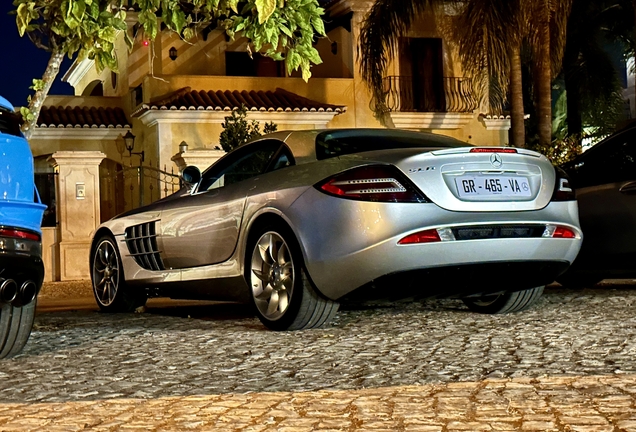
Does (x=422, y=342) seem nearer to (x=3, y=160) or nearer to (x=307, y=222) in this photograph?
(x=307, y=222)

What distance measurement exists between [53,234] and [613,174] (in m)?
10.7

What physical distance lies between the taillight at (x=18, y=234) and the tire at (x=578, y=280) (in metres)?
5.81

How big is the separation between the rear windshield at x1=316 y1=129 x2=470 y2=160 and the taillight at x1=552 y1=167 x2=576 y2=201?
72 centimetres

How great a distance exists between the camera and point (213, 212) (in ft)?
25.5

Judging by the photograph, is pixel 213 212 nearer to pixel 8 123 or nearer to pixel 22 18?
pixel 22 18

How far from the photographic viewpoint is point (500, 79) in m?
19.9

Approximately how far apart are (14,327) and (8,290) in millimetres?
463

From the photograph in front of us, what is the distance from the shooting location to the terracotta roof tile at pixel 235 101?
26562mm

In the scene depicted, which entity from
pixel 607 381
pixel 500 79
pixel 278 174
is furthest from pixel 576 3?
pixel 607 381

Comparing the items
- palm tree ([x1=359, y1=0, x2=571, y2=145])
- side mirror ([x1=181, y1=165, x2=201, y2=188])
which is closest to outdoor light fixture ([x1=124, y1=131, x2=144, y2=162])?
palm tree ([x1=359, y1=0, x2=571, y2=145])

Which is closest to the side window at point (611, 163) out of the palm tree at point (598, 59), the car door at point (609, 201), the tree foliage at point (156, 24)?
the car door at point (609, 201)

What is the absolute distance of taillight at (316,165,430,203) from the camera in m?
6.52

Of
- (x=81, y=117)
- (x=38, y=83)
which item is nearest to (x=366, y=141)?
(x=38, y=83)

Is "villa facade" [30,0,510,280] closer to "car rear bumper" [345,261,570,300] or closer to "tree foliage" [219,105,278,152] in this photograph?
"tree foliage" [219,105,278,152]
